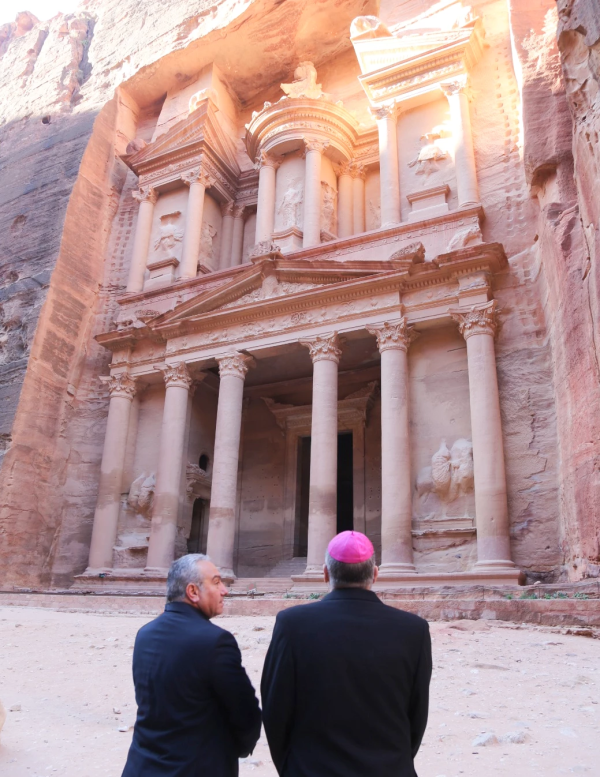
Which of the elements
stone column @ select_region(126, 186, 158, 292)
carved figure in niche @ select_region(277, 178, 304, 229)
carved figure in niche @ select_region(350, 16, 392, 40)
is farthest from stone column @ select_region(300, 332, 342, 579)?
carved figure in niche @ select_region(350, 16, 392, 40)

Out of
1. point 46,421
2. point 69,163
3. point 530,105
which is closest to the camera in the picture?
point 530,105

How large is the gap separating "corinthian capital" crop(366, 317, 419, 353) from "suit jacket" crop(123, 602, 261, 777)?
43.3ft

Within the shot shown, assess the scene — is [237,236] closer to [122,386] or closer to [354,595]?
[122,386]

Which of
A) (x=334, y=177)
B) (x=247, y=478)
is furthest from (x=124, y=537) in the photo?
(x=334, y=177)

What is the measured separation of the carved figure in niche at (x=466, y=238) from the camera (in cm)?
1569

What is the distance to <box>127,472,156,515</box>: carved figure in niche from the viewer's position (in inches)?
707

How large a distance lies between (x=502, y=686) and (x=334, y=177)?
18159mm

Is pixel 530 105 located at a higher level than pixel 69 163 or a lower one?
lower

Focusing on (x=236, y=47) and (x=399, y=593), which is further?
(x=236, y=47)

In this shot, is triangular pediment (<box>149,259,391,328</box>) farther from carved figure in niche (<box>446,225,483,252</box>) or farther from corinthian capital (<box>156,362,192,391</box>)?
carved figure in niche (<box>446,225,483,252</box>)

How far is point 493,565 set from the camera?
12781 millimetres

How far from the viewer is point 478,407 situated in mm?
14000

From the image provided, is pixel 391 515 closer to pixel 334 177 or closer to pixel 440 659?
pixel 440 659

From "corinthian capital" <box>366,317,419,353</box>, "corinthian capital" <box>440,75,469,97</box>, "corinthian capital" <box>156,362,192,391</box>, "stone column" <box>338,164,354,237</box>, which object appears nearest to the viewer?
"corinthian capital" <box>366,317,419,353</box>
